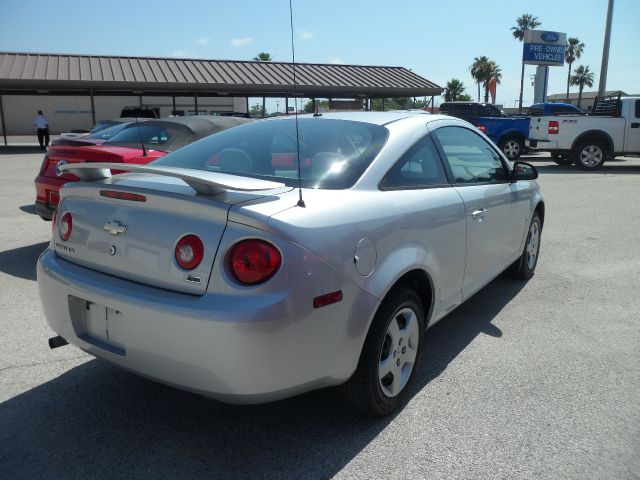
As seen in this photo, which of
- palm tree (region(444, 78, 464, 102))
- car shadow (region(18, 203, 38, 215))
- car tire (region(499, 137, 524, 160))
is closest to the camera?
car shadow (region(18, 203, 38, 215))

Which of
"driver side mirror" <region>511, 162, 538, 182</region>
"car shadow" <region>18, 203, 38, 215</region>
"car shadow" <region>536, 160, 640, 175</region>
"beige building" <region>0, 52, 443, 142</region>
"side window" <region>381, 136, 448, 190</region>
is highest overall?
"beige building" <region>0, 52, 443, 142</region>

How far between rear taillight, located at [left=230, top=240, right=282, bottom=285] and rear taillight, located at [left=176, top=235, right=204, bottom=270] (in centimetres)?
17

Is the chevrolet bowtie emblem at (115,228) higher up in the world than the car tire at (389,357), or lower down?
higher up

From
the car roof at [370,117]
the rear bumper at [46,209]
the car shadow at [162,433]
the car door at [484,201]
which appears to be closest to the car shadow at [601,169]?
the car door at [484,201]

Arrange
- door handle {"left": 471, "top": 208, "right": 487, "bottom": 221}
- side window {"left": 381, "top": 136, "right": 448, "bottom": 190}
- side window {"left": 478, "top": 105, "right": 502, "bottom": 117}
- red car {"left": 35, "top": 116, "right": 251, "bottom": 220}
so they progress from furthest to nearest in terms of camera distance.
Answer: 1. side window {"left": 478, "top": 105, "right": 502, "bottom": 117}
2. red car {"left": 35, "top": 116, "right": 251, "bottom": 220}
3. door handle {"left": 471, "top": 208, "right": 487, "bottom": 221}
4. side window {"left": 381, "top": 136, "right": 448, "bottom": 190}

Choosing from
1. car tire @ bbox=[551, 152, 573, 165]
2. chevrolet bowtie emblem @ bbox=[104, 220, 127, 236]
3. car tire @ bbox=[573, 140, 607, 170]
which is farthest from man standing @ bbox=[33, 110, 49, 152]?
chevrolet bowtie emblem @ bbox=[104, 220, 127, 236]

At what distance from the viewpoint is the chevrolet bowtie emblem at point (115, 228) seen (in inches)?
96.9

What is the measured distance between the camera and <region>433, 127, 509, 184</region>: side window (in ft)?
11.8

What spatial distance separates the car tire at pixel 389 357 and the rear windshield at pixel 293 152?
68 centimetres

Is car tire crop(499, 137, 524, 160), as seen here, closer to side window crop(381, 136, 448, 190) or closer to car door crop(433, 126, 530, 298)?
car door crop(433, 126, 530, 298)

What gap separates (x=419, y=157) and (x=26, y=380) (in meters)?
2.65

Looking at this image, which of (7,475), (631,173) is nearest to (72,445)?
(7,475)

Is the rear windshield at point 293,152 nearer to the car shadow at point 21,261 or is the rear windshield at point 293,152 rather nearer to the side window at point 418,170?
the side window at point 418,170

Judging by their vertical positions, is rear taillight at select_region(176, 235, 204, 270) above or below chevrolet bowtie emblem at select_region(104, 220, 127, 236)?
below
